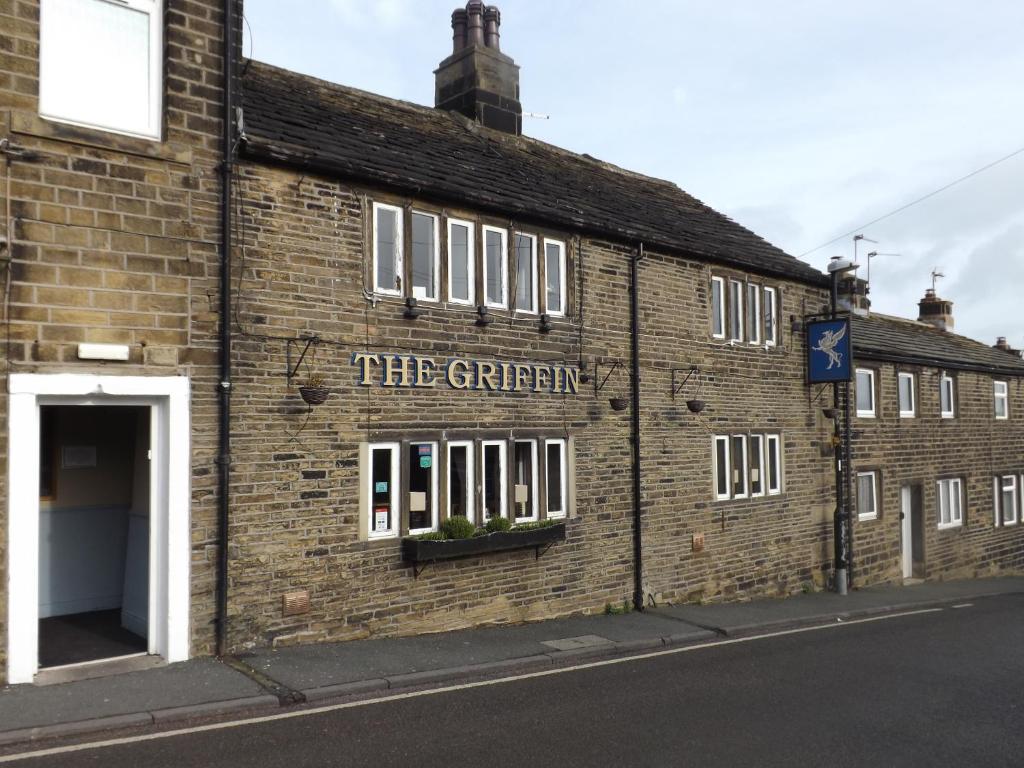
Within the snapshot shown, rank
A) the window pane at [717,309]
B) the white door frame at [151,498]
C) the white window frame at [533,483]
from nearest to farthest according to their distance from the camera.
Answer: the white door frame at [151,498], the white window frame at [533,483], the window pane at [717,309]

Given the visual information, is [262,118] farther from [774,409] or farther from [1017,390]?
[1017,390]

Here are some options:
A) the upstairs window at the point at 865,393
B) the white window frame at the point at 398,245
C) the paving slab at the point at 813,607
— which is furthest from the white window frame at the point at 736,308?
the white window frame at the point at 398,245

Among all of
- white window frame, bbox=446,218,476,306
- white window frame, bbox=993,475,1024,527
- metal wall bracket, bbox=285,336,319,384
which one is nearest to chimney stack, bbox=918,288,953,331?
white window frame, bbox=993,475,1024,527

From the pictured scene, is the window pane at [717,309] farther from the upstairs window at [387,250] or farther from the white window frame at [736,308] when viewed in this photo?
the upstairs window at [387,250]

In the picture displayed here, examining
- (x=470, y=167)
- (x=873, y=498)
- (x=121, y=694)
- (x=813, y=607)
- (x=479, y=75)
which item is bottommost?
(x=813, y=607)

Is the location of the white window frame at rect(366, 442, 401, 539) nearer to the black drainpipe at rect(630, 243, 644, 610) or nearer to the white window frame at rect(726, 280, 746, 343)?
the black drainpipe at rect(630, 243, 644, 610)

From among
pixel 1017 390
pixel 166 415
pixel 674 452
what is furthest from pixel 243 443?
pixel 1017 390

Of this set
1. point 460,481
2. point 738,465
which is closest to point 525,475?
point 460,481

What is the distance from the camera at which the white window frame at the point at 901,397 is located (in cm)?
2039

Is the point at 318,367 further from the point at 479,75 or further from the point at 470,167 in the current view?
the point at 479,75

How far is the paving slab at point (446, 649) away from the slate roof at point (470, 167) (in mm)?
5320

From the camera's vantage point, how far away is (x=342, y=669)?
8430 mm

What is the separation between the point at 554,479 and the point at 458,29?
30.7 ft

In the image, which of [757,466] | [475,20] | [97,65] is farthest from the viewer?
[475,20]
